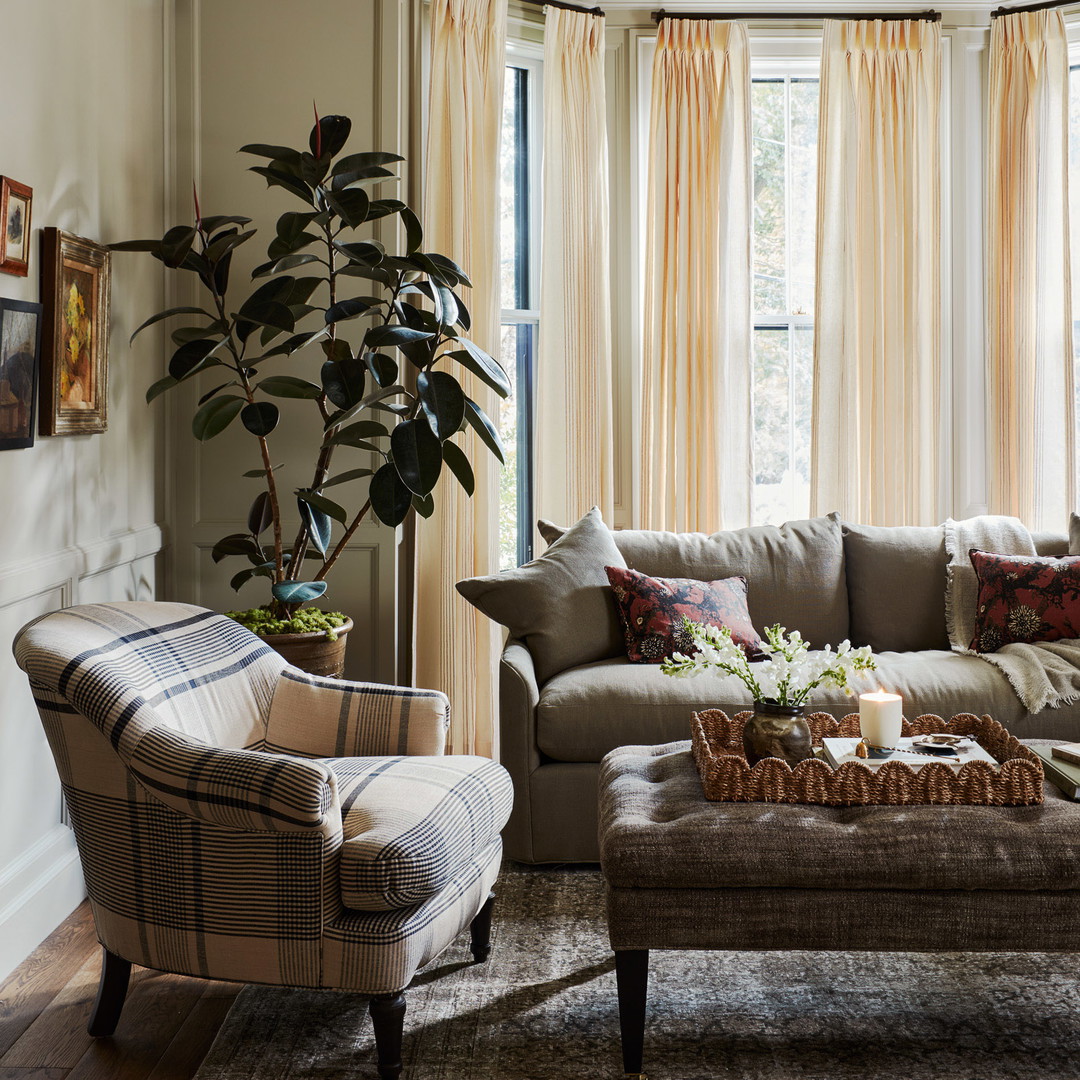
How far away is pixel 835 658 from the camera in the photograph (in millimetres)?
2121

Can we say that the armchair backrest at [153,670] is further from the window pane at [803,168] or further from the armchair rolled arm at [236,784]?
the window pane at [803,168]

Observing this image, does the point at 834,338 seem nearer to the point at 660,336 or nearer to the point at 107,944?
the point at 660,336

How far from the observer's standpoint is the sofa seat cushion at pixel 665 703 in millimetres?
2807

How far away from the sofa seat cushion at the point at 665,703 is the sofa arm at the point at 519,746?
3 cm

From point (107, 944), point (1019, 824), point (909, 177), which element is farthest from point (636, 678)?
point (909, 177)

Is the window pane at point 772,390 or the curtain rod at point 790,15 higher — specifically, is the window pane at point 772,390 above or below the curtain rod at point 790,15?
below

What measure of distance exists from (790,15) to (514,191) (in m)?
1.25

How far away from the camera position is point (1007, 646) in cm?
311

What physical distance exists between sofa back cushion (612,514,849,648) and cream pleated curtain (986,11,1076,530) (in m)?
1.08

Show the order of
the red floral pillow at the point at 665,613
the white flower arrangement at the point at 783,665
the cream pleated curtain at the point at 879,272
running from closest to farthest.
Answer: the white flower arrangement at the point at 783,665, the red floral pillow at the point at 665,613, the cream pleated curtain at the point at 879,272

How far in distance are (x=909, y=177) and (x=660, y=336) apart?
112cm

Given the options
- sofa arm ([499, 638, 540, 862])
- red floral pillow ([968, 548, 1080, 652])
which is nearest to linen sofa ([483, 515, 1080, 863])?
sofa arm ([499, 638, 540, 862])

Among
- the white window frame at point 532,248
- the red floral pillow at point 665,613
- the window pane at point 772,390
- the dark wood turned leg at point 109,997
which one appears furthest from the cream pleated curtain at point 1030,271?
the dark wood turned leg at point 109,997

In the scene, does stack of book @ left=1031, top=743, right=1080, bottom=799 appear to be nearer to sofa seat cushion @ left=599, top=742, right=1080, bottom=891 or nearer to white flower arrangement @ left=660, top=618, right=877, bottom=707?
sofa seat cushion @ left=599, top=742, right=1080, bottom=891
